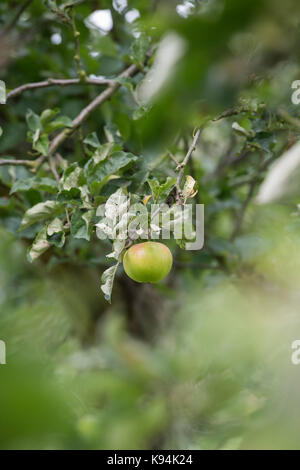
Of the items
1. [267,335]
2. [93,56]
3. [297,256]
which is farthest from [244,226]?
[93,56]

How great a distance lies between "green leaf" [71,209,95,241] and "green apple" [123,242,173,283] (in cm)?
8

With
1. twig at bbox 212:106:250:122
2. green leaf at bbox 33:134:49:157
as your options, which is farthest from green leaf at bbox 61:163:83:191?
twig at bbox 212:106:250:122

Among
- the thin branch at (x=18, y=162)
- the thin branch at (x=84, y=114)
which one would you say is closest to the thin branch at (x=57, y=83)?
the thin branch at (x=84, y=114)

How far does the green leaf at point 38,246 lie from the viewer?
25.9 inches

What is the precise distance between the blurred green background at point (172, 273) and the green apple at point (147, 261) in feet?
0.43

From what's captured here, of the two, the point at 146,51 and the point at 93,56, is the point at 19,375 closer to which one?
the point at 146,51

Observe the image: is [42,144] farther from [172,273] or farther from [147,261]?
[172,273]

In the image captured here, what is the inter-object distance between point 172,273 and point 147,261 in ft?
3.16

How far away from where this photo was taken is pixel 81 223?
657 millimetres

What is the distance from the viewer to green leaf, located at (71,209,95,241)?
2.09 ft

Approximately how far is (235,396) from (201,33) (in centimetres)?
140

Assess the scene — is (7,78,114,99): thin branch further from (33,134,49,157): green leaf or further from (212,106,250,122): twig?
(212,106,250,122): twig

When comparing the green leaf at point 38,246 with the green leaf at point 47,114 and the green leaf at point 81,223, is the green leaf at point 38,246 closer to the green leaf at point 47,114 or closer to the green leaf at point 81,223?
the green leaf at point 81,223

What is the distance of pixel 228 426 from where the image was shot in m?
1.19
